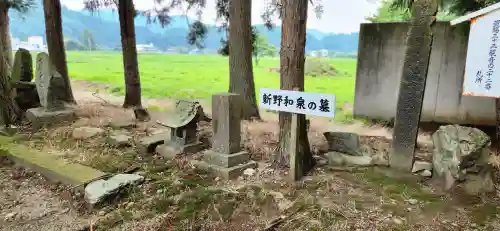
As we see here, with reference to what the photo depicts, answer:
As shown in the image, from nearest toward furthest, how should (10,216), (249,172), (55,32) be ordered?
(10,216) → (249,172) → (55,32)

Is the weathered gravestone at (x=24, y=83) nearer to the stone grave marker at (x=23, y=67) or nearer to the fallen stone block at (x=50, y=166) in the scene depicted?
the stone grave marker at (x=23, y=67)

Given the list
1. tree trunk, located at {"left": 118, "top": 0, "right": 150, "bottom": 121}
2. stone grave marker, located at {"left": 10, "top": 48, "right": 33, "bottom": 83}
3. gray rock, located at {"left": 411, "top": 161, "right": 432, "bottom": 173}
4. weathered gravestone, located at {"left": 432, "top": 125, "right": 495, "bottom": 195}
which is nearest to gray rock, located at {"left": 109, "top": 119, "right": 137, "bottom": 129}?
tree trunk, located at {"left": 118, "top": 0, "right": 150, "bottom": 121}

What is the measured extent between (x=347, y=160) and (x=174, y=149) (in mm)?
2431

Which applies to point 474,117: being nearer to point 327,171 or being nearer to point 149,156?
point 327,171

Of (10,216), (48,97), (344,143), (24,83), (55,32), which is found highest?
(55,32)

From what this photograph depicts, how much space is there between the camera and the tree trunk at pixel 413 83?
3.94 m

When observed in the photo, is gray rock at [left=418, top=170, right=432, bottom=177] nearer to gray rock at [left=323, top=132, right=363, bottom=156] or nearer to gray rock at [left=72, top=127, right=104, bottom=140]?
gray rock at [left=323, top=132, right=363, bottom=156]

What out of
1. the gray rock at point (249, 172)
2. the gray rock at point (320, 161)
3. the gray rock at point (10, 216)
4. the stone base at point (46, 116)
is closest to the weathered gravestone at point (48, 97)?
the stone base at point (46, 116)

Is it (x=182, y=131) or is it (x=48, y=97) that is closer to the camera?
(x=182, y=131)

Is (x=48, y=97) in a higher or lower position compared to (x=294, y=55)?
lower

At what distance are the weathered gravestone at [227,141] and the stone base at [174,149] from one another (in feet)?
2.03

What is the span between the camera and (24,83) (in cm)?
732

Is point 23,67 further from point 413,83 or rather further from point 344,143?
point 413,83

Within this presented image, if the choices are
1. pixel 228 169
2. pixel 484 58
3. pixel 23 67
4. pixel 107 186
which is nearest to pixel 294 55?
pixel 228 169
